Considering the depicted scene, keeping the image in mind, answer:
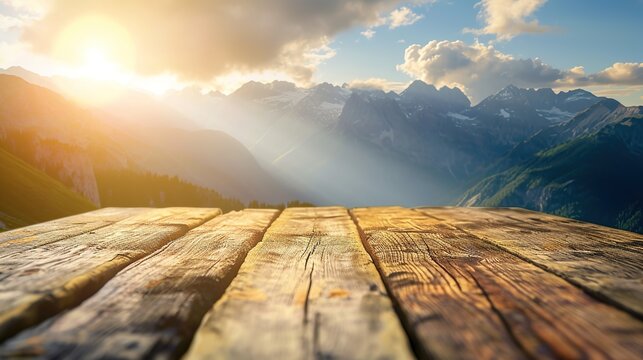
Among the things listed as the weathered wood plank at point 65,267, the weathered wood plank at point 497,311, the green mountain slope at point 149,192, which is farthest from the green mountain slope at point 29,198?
the weathered wood plank at point 497,311

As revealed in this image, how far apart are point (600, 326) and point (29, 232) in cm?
437

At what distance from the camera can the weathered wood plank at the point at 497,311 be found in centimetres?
145

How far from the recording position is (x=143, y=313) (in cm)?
172

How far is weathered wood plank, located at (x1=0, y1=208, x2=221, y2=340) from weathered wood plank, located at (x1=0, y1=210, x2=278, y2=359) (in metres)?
0.08

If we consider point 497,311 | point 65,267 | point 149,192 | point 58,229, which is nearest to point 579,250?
point 497,311

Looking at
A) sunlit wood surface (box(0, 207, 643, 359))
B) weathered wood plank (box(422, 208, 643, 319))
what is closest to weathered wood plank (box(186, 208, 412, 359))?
sunlit wood surface (box(0, 207, 643, 359))

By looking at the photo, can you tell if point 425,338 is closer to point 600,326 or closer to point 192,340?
point 600,326

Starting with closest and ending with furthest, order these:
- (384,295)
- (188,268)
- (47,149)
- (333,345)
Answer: (333,345), (384,295), (188,268), (47,149)

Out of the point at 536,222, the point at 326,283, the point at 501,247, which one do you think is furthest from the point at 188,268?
the point at 536,222

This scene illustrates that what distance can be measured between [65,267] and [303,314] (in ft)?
5.08

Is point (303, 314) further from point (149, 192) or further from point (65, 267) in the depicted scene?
point (149, 192)

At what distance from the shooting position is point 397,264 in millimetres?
2562

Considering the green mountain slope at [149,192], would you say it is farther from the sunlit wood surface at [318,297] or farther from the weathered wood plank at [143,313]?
the weathered wood plank at [143,313]

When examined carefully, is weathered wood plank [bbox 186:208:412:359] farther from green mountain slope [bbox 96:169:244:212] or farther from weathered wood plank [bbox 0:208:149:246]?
green mountain slope [bbox 96:169:244:212]
